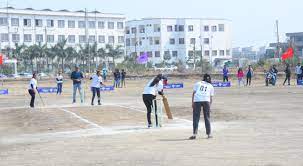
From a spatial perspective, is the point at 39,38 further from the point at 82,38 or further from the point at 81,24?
the point at 81,24

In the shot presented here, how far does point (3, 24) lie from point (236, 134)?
86725 mm

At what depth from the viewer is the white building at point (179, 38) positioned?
396 ft

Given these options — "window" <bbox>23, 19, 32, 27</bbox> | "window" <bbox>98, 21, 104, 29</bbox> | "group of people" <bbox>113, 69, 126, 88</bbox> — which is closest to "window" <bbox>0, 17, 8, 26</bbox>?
"window" <bbox>23, 19, 32, 27</bbox>

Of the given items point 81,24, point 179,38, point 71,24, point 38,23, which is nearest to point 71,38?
point 71,24

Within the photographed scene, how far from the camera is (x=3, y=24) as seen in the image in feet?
317

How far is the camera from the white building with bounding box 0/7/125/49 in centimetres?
9775

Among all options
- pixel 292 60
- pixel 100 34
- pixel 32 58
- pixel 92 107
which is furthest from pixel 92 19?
pixel 92 107

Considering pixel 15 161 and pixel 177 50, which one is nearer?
pixel 15 161

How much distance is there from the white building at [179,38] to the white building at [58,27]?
31.6ft

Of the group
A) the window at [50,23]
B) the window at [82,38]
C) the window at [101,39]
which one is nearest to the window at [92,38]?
the window at [82,38]

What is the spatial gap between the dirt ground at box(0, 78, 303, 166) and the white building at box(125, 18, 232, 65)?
98072 millimetres

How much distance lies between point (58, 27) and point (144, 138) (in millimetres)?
92004

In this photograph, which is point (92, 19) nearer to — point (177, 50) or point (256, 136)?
point (177, 50)

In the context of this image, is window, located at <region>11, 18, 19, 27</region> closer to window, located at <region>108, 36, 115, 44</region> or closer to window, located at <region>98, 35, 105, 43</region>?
window, located at <region>98, 35, 105, 43</region>
